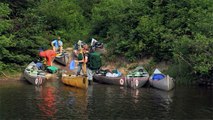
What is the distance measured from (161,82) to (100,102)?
5.89m

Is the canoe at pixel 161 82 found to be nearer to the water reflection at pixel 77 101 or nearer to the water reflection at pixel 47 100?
the water reflection at pixel 77 101

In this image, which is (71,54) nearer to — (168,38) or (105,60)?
(105,60)

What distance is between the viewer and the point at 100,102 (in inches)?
954

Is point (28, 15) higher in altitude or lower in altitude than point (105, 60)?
higher

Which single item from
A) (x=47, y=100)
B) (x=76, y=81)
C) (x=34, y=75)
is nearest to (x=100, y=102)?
(x=47, y=100)

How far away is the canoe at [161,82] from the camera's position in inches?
1115

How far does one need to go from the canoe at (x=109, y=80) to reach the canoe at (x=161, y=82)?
1.98 m

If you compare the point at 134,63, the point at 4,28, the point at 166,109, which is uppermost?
the point at 4,28

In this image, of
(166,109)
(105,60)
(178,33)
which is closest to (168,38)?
(178,33)

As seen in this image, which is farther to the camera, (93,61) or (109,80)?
(93,61)

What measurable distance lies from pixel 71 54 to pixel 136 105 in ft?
45.1

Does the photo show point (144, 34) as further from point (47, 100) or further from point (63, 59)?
point (47, 100)

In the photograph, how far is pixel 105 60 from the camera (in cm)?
3556

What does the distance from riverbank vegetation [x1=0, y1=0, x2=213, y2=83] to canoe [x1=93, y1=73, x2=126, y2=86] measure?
3.71 metres
